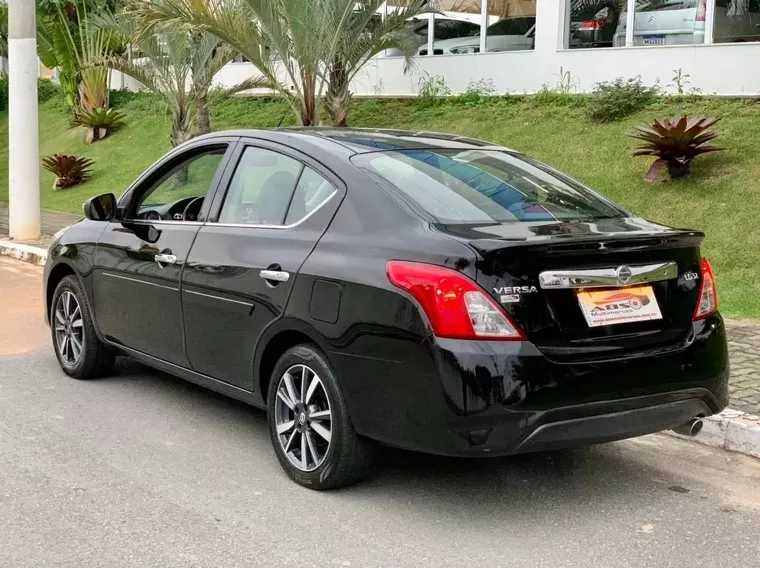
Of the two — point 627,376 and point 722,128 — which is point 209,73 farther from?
point 627,376

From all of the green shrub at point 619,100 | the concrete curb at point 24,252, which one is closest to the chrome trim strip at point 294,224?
the concrete curb at point 24,252

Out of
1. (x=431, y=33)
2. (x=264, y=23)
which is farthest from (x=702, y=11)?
(x=264, y=23)

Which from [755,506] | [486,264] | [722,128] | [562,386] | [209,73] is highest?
[209,73]

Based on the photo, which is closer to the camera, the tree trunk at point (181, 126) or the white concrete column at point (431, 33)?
the tree trunk at point (181, 126)

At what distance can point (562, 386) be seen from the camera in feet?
11.9

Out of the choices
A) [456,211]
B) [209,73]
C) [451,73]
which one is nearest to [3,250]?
[209,73]

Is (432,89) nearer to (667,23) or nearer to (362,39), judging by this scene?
(362,39)

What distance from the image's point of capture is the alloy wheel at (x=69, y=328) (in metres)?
6.11

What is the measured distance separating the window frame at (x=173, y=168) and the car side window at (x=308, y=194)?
0.66m

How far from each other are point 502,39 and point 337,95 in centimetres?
405

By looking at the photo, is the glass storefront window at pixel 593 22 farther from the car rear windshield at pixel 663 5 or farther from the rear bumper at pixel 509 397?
the rear bumper at pixel 509 397

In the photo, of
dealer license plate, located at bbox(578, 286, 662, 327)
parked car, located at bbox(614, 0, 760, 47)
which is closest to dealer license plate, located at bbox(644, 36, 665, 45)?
parked car, located at bbox(614, 0, 760, 47)

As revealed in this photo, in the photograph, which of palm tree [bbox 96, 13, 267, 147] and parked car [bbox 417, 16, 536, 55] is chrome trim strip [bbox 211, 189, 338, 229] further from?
parked car [bbox 417, 16, 536, 55]

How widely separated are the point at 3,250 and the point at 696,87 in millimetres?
10396
